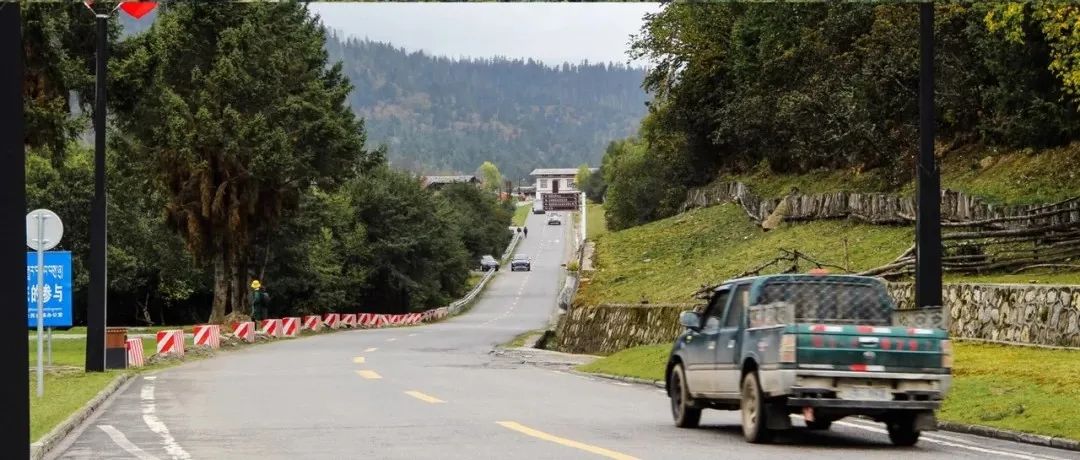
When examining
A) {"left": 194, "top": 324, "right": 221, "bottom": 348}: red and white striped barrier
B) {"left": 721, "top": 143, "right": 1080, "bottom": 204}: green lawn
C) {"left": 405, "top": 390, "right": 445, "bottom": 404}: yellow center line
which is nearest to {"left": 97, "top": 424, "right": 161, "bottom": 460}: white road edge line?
{"left": 405, "top": 390, "right": 445, "bottom": 404}: yellow center line

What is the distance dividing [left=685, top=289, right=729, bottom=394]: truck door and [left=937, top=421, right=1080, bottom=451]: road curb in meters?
3.02

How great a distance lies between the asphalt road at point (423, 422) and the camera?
46.1 feet

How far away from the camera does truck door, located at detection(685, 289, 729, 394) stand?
1653cm

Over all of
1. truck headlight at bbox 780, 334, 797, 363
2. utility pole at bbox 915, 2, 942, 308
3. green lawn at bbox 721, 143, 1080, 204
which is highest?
green lawn at bbox 721, 143, 1080, 204

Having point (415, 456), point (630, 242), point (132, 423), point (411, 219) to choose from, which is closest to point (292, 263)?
point (411, 219)

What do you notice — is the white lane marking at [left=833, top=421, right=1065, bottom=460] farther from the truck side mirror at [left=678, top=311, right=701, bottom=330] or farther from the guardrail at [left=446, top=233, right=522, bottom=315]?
the guardrail at [left=446, top=233, right=522, bottom=315]

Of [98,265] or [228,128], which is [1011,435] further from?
[228,128]

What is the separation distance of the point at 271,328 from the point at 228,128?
787cm

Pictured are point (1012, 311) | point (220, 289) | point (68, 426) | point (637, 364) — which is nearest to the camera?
point (68, 426)

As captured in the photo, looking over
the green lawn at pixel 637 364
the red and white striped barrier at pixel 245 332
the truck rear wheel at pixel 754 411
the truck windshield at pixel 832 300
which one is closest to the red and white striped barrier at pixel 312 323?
the red and white striped barrier at pixel 245 332

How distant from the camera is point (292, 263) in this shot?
8688cm

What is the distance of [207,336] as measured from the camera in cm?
4422

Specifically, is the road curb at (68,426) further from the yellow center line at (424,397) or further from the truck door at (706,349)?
the truck door at (706,349)

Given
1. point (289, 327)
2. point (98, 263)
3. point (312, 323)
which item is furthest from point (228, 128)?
point (98, 263)
